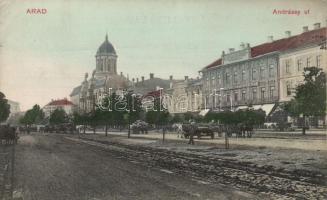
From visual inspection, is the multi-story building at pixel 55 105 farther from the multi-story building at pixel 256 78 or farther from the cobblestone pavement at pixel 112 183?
the multi-story building at pixel 256 78

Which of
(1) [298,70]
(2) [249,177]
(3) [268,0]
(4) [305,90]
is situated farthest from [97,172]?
(1) [298,70]

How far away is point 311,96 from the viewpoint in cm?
1401

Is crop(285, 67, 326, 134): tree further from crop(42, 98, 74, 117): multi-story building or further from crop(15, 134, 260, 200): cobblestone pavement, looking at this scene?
crop(42, 98, 74, 117): multi-story building

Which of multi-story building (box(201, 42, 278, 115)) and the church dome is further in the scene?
multi-story building (box(201, 42, 278, 115))

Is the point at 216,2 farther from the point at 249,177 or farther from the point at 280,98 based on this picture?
the point at 280,98

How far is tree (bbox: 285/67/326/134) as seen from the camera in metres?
11.4

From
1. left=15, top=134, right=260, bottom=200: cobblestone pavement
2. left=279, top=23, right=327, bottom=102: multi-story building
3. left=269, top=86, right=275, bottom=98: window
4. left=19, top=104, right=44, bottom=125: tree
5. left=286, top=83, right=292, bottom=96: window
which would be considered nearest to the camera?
left=15, top=134, right=260, bottom=200: cobblestone pavement

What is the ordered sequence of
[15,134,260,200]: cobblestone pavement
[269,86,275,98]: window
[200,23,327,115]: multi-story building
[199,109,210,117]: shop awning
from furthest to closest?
[269,86,275,98]: window → [199,109,210,117]: shop awning → [200,23,327,115]: multi-story building → [15,134,260,200]: cobblestone pavement

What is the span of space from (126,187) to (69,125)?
29.4 m

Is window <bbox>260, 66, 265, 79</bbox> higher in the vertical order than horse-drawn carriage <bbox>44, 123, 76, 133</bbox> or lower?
higher

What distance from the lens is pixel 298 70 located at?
16578 mm

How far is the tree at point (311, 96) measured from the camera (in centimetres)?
1143

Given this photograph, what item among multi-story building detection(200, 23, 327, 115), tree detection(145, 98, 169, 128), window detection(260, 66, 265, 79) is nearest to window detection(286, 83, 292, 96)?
multi-story building detection(200, 23, 327, 115)

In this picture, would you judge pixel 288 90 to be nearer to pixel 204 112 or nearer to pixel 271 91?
pixel 271 91
